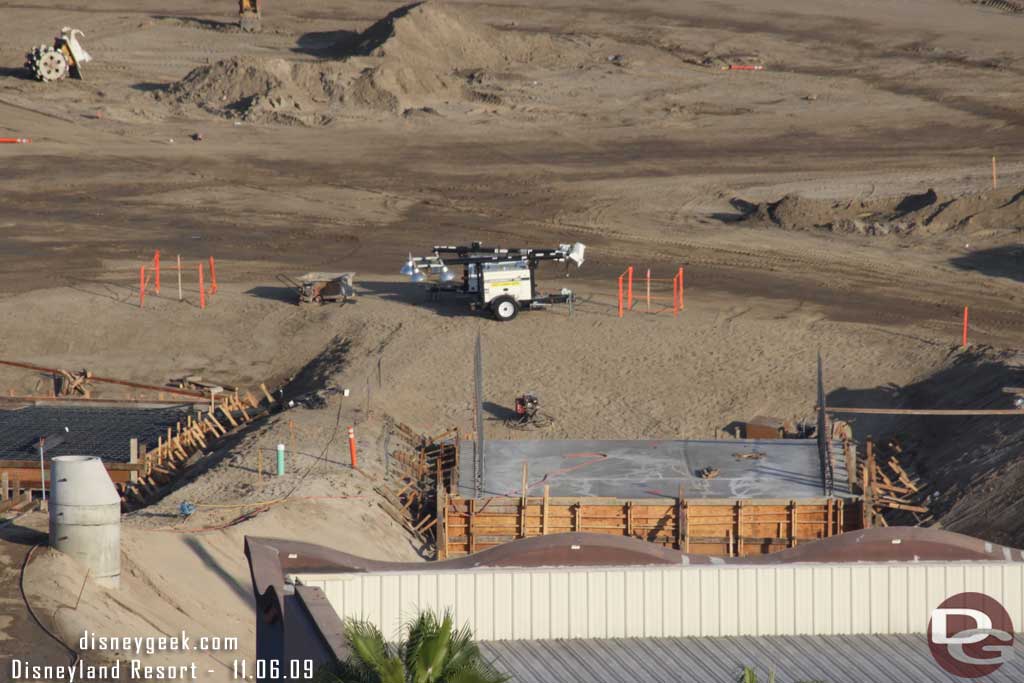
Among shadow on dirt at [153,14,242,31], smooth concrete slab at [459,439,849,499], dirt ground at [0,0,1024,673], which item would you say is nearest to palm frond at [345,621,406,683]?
dirt ground at [0,0,1024,673]

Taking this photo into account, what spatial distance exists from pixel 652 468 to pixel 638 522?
2.84m

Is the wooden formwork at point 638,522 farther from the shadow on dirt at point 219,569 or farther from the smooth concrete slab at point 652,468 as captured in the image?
the shadow on dirt at point 219,569

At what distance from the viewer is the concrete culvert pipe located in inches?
1145

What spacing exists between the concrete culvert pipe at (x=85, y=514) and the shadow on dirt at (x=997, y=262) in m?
30.4

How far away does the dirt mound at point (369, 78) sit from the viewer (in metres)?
71.9

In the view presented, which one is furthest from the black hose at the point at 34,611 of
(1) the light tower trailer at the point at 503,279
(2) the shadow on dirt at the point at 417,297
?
(2) the shadow on dirt at the point at 417,297

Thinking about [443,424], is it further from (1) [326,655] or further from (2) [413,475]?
(1) [326,655]

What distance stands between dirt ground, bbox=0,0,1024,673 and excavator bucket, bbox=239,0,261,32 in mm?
693

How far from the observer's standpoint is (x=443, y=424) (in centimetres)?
4509

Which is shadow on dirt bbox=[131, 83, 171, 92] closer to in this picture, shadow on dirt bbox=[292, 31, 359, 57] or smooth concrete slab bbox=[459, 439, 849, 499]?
shadow on dirt bbox=[292, 31, 359, 57]

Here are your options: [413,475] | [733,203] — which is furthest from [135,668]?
[733,203]

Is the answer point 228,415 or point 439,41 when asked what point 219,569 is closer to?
point 228,415

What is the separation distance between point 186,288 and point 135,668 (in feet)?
87.2

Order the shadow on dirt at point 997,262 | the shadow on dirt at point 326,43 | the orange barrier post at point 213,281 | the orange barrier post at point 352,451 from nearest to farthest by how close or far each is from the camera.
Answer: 1. the orange barrier post at point 352,451
2. the orange barrier post at point 213,281
3. the shadow on dirt at point 997,262
4. the shadow on dirt at point 326,43
